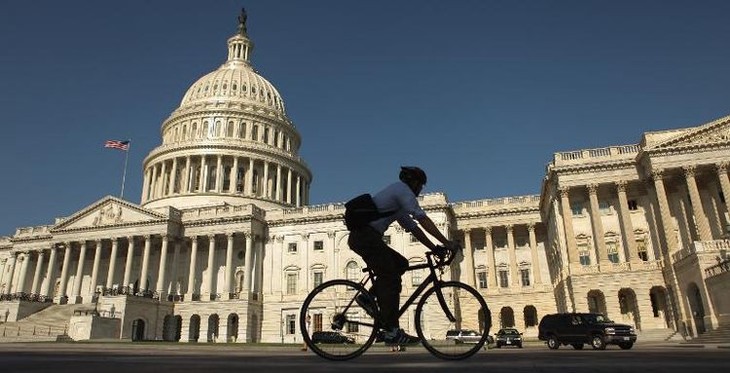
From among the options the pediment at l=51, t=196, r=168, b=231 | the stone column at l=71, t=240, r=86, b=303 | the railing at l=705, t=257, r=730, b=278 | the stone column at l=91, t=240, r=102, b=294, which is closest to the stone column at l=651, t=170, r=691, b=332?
the railing at l=705, t=257, r=730, b=278

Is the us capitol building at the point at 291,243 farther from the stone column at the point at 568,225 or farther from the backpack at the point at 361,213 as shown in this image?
the backpack at the point at 361,213

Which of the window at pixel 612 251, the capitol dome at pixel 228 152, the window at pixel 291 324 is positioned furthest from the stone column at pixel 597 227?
the capitol dome at pixel 228 152

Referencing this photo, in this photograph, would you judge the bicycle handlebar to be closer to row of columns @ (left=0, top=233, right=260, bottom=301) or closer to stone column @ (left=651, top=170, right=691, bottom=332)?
stone column @ (left=651, top=170, right=691, bottom=332)

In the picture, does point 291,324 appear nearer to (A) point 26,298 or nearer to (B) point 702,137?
(A) point 26,298

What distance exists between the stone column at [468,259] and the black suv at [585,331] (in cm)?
3763

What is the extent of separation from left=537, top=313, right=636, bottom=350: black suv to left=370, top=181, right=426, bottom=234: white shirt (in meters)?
22.4

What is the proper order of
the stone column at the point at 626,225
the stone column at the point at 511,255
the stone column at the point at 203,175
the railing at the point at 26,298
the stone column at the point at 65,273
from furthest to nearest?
the stone column at the point at 203,175, the stone column at the point at 65,273, the stone column at the point at 511,255, the railing at the point at 26,298, the stone column at the point at 626,225

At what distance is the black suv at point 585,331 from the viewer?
25156 millimetres

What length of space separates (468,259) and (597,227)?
20.1m

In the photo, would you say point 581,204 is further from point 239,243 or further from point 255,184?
point 255,184

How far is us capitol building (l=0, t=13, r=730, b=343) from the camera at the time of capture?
45781mm

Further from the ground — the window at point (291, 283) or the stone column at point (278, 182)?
the stone column at point (278, 182)

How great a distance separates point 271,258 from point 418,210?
6139 centimetres

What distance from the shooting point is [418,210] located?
7.04m
